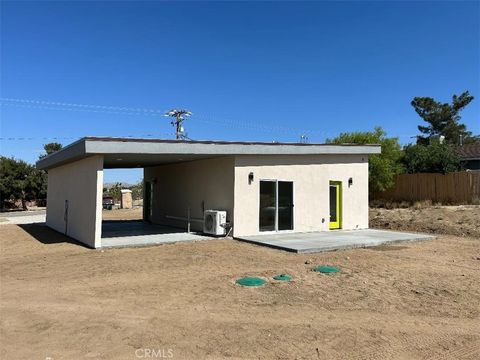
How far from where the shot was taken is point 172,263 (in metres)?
9.51

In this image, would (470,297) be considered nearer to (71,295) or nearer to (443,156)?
(71,295)

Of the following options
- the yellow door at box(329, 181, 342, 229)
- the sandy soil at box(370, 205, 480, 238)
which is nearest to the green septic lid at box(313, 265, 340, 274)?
the yellow door at box(329, 181, 342, 229)

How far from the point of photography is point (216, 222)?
537 inches

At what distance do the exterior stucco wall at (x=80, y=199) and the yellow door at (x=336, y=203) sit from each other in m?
8.44

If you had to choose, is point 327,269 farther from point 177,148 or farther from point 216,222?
point 177,148

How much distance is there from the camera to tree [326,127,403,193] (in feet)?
88.3

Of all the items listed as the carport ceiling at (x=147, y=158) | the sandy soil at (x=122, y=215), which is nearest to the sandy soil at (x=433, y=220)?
the carport ceiling at (x=147, y=158)

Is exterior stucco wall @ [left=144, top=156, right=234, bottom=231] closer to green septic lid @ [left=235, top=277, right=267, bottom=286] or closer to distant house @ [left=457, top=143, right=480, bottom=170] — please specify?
green septic lid @ [left=235, top=277, right=267, bottom=286]

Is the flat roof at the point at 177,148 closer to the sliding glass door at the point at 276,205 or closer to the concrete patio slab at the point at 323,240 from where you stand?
the sliding glass door at the point at 276,205

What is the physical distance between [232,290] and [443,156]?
24200 mm

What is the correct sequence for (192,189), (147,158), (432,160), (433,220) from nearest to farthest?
(147,158) < (192,189) < (433,220) < (432,160)

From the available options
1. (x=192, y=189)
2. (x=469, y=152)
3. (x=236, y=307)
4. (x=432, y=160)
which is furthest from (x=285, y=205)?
(x=469, y=152)

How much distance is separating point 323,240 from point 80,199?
780 centimetres

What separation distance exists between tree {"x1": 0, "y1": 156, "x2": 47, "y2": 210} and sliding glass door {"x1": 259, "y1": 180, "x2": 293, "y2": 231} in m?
31.0
